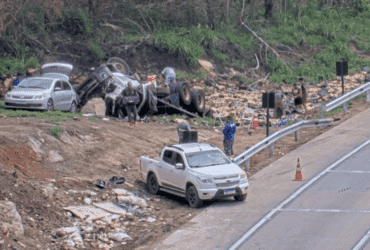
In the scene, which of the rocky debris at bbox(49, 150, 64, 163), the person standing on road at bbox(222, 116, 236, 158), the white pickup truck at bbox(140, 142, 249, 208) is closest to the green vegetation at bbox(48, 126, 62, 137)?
the rocky debris at bbox(49, 150, 64, 163)

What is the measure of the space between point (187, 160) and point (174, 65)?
799 inches

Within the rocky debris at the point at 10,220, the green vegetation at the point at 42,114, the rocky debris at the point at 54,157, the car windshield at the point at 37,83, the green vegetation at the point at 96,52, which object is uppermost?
the green vegetation at the point at 96,52

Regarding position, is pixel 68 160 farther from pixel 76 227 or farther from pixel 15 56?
pixel 15 56

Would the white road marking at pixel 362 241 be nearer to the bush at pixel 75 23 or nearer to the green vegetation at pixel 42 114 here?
the green vegetation at pixel 42 114

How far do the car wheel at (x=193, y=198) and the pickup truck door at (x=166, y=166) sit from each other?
978 millimetres

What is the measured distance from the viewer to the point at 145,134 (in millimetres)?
22797

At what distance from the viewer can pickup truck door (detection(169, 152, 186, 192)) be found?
16.1 metres

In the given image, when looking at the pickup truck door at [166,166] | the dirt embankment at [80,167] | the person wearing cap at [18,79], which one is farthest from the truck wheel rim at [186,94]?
the pickup truck door at [166,166]

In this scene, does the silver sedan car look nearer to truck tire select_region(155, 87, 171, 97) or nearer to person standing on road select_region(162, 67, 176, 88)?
truck tire select_region(155, 87, 171, 97)

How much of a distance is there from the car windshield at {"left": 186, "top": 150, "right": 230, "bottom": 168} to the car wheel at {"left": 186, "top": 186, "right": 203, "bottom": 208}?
0.69m

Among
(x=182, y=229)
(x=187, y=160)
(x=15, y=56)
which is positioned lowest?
(x=182, y=229)

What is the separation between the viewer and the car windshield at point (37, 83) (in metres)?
24.8

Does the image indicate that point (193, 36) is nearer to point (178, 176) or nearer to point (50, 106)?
point (50, 106)

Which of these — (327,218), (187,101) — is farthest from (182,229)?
(187,101)
